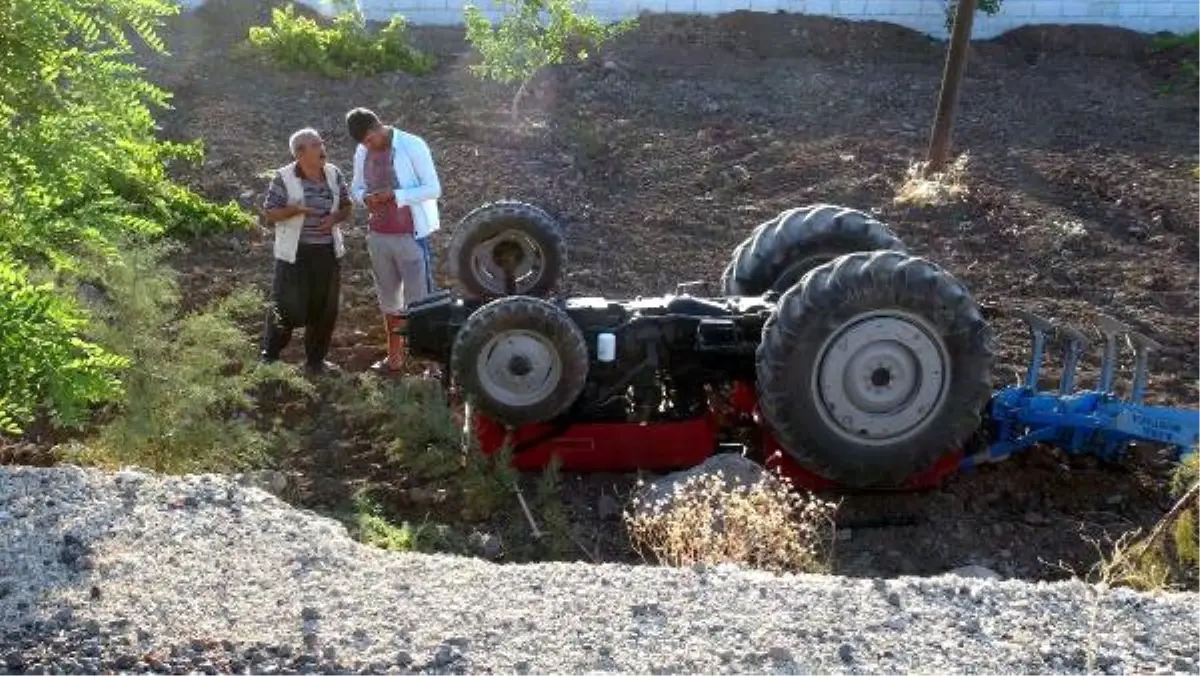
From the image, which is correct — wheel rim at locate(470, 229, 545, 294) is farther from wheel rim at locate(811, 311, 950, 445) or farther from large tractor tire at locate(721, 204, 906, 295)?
wheel rim at locate(811, 311, 950, 445)

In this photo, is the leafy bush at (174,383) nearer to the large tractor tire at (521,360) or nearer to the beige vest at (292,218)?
the beige vest at (292,218)

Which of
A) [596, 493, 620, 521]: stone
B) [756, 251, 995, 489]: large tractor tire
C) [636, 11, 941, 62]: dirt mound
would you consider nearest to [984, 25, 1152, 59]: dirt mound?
[636, 11, 941, 62]: dirt mound

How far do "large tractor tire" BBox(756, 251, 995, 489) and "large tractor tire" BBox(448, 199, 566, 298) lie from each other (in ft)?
6.98

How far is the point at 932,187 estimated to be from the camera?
12.1 m

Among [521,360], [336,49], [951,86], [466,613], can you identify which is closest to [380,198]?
[521,360]

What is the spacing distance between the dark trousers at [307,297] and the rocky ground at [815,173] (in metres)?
0.37

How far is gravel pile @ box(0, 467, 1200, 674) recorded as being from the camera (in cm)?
393

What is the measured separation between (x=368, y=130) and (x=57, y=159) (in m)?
3.85

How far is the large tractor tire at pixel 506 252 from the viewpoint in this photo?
28.4 feet

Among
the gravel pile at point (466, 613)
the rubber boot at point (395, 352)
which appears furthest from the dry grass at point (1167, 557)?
the rubber boot at point (395, 352)

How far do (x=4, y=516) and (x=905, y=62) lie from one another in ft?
50.3

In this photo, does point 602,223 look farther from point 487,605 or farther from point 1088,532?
point 487,605

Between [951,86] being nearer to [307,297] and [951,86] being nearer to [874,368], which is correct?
[874,368]

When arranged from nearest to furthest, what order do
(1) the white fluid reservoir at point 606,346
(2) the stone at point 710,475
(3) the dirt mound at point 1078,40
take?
(2) the stone at point 710,475 → (1) the white fluid reservoir at point 606,346 → (3) the dirt mound at point 1078,40
